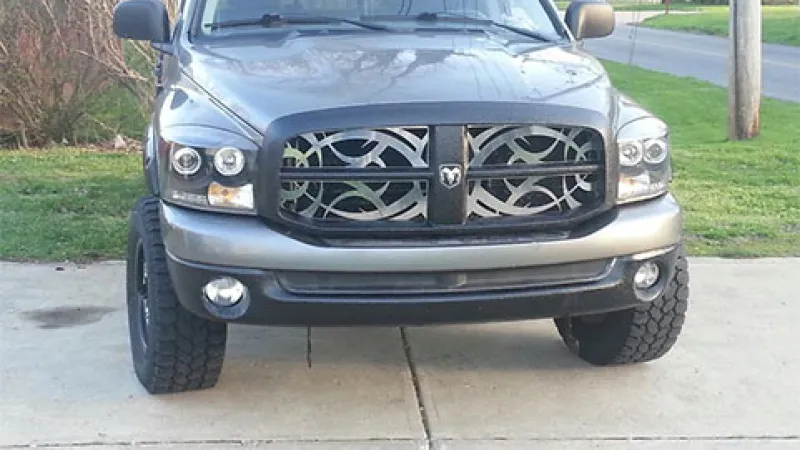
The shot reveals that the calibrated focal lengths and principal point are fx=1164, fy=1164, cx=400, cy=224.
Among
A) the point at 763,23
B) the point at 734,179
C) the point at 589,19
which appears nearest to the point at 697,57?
the point at 763,23

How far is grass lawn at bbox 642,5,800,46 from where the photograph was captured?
30342 millimetres

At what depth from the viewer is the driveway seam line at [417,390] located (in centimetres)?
426

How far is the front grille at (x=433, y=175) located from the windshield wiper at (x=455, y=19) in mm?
1296

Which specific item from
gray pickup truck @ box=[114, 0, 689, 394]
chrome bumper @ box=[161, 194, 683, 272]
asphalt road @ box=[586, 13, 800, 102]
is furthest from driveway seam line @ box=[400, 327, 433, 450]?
asphalt road @ box=[586, 13, 800, 102]

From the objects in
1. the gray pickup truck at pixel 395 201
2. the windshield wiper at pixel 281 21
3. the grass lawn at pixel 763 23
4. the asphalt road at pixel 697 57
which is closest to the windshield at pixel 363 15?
the windshield wiper at pixel 281 21

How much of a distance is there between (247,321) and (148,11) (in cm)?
204

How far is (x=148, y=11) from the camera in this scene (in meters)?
5.46

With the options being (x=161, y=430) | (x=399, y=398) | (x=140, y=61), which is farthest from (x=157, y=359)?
(x=140, y=61)

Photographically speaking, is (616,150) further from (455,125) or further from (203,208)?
(203,208)

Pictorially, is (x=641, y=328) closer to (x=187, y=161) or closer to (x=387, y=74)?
(x=387, y=74)

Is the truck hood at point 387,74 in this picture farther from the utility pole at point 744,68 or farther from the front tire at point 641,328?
the utility pole at point 744,68

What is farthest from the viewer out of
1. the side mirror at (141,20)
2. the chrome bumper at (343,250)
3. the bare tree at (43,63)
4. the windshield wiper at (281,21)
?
the bare tree at (43,63)

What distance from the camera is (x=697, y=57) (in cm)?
2412

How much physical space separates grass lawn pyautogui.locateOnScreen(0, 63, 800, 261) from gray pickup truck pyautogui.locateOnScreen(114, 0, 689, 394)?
275 cm
